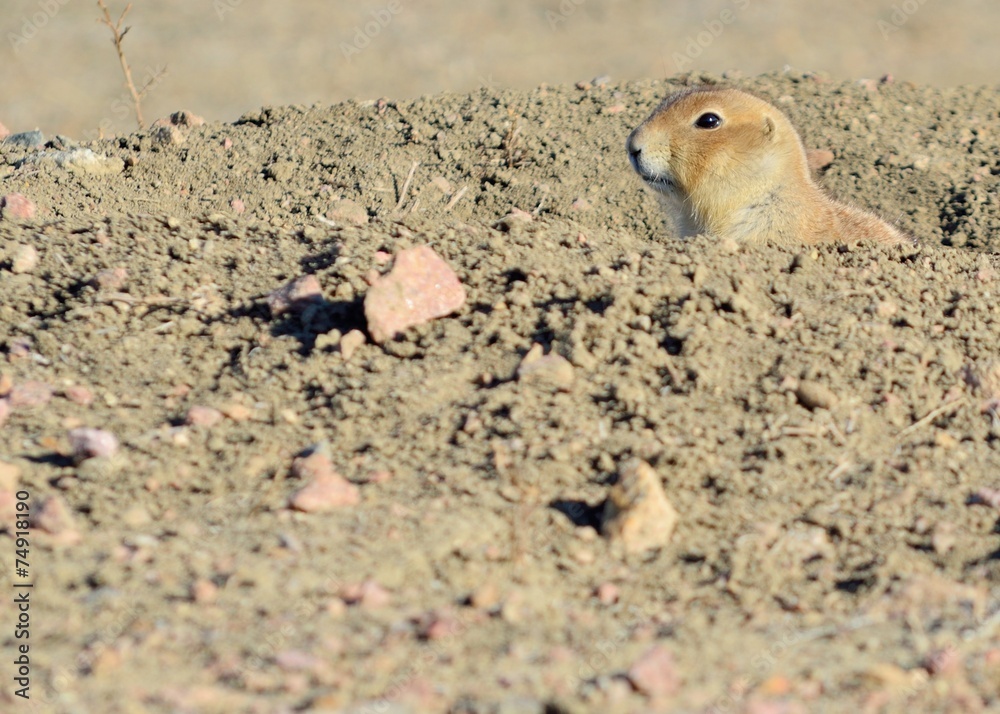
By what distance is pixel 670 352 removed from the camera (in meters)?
4.18

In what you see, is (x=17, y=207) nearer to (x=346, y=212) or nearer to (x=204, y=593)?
(x=346, y=212)

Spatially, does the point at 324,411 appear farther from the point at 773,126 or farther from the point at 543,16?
the point at 543,16

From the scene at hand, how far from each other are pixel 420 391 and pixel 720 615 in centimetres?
145

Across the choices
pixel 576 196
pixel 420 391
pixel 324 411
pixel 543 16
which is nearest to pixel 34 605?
pixel 324 411

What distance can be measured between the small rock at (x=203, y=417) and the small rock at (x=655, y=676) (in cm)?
186

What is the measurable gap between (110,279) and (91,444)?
4.47ft

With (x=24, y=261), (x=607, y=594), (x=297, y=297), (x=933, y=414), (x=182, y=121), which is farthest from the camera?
(x=182, y=121)

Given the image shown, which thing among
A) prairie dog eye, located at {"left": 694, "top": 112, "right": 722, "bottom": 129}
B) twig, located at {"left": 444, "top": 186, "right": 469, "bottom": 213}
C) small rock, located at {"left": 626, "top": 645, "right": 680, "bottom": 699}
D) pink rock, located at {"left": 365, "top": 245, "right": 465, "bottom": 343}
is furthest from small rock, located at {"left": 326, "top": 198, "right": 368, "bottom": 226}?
small rock, located at {"left": 626, "top": 645, "right": 680, "bottom": 699}

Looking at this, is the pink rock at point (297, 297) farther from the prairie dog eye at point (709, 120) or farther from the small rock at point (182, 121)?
the small rock at point (182, 121)

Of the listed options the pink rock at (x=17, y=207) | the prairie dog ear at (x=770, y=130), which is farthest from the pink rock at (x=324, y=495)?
the prairie dog ear at (x=770, y=130)

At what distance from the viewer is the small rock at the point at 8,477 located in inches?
134

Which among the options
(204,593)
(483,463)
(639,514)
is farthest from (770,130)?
(204,593)

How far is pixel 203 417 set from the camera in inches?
151

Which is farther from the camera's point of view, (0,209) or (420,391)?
(0,209)
